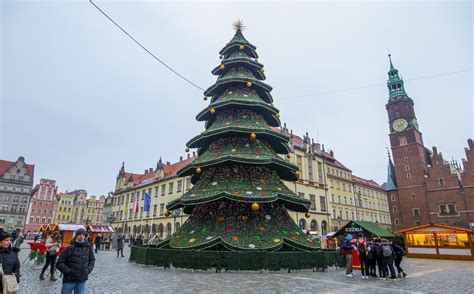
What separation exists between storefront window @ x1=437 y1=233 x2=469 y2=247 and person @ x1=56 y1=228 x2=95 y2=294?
87.7ft

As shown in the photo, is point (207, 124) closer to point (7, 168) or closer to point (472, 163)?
point (472, 163)

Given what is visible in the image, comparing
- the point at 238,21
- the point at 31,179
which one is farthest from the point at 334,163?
the point at 31,179

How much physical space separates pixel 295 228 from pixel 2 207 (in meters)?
89.6

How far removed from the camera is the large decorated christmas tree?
1330 cm

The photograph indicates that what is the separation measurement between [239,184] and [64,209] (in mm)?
99698

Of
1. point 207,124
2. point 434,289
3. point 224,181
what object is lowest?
point 434,289

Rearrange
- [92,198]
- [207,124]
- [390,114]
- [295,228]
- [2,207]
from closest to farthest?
[295,228], [207,124], [390,114], [2,207], [92,198]

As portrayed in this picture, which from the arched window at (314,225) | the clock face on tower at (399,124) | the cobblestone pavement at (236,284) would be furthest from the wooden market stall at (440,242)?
the clock face on tower at (399,124)

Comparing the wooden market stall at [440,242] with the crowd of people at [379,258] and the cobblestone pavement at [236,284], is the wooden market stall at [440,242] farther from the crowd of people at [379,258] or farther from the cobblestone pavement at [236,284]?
the cobblestone pavement at [236,284]

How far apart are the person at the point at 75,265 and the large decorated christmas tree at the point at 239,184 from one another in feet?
25.3

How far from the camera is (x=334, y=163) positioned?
2130 inches

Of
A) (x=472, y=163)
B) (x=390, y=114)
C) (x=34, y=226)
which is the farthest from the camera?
(x=34, y=226)

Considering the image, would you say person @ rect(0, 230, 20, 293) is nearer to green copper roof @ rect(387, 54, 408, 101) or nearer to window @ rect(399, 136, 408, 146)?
window @ rect(399, 136, 408, 146)

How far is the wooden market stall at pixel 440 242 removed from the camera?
21312mm
